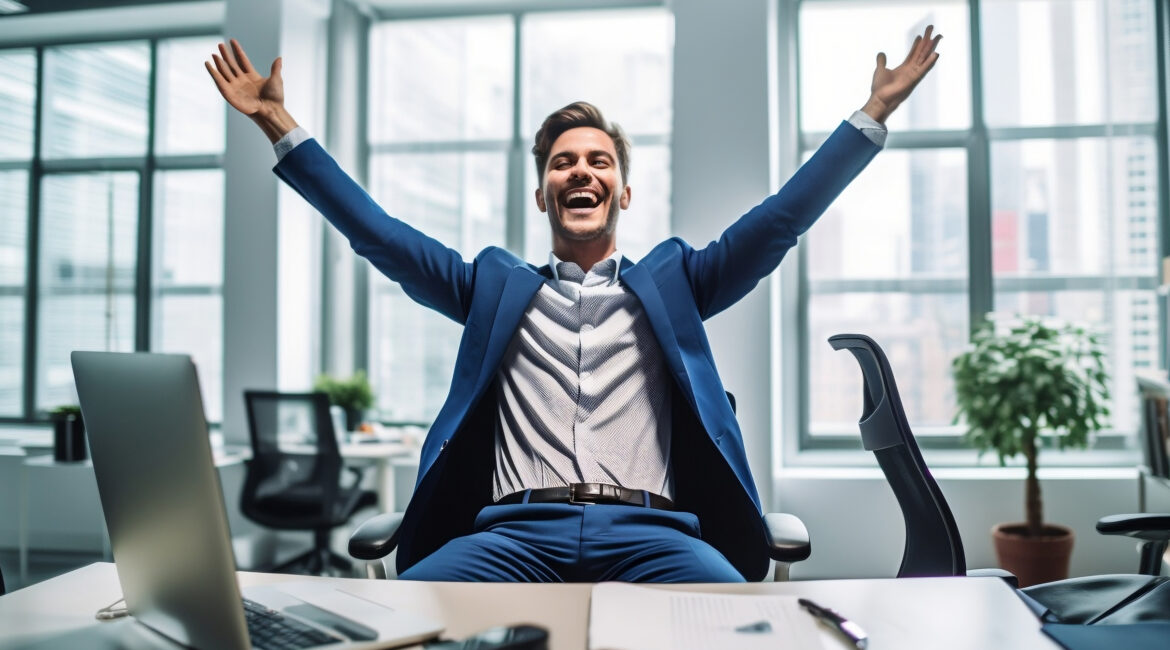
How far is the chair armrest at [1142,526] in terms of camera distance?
167 centimetres

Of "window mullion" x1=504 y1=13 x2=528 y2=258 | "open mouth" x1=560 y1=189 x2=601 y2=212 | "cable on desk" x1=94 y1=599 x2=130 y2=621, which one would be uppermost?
"window mullion" x1=504 y1=13 x2=528 y2=258

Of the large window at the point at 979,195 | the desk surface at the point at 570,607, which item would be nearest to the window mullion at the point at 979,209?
the large window at the point at 979,195

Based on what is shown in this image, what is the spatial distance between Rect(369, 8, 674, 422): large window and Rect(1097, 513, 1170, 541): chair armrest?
10.9 feet

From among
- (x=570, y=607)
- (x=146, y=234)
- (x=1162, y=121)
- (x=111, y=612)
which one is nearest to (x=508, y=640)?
(x=570, y=607)

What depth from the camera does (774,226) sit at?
1690 millimetres

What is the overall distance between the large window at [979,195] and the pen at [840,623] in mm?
3795

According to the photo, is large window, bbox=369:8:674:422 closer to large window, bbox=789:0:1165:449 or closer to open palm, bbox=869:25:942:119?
large window, bbox=789:0:1165:449

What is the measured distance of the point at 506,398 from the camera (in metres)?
1.68

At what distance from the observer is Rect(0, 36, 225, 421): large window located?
5.15 metres

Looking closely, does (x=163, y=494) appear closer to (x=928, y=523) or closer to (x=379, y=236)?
(x=379, y=236)

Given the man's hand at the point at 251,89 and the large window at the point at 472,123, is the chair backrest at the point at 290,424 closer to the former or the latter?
the large window at the point at 472,123

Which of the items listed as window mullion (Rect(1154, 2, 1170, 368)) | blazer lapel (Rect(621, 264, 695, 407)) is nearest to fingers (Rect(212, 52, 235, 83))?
blazer lapel (Rect(621, 264, 695, 407))

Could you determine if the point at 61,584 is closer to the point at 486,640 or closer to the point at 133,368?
the point at 133,368

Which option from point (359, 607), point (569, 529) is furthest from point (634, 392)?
point (359, 607)
